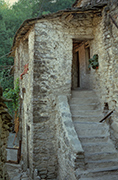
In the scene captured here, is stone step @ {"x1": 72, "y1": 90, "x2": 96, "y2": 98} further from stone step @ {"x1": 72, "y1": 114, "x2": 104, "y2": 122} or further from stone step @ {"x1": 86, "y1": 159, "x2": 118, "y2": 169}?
stone step @ {"x1": 86, "y1": 159, "x2": 118, "y2": 169}

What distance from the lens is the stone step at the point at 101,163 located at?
14.6ft

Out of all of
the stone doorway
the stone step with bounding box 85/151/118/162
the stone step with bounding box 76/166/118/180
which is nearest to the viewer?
the stone step with bounding box 76/166/118/180

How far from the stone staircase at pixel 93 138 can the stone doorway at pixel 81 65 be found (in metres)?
1.25

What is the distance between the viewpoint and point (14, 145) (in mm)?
10148

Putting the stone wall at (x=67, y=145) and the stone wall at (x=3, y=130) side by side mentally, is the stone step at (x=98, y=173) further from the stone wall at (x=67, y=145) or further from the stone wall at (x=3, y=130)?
the stone wall at (x=3, y=130)

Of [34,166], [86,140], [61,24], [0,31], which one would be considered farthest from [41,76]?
[0,31]

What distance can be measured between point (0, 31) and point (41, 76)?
11873mm

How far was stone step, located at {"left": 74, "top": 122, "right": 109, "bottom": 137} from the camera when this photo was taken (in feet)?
17.4

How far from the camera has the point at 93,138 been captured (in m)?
5.16

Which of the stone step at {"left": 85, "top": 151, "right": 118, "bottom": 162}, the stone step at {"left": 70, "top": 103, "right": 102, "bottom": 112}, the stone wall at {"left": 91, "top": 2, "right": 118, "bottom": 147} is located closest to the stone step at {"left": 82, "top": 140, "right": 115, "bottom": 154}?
the stone step at {"left": 85, "top": 151, "right": 118, "bottom": 162}

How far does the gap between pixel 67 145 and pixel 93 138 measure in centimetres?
81

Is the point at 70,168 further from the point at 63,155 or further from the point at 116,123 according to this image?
the point at 116,123

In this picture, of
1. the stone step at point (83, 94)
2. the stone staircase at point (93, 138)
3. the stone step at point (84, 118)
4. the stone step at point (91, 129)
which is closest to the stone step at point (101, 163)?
the stone staircase at point (93, 138)

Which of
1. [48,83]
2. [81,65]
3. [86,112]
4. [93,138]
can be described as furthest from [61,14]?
[93,138]
